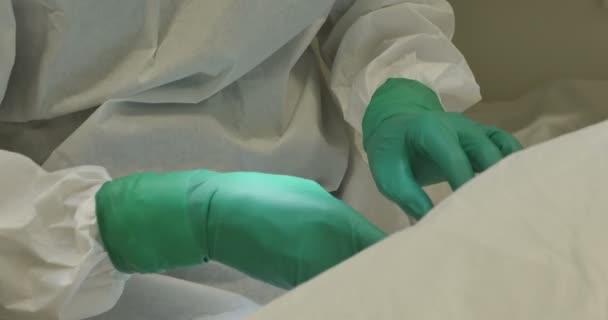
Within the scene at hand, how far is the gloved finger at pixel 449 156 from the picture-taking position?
0.49 m

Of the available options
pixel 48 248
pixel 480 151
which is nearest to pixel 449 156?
pixel 480 151

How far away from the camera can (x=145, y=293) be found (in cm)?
56

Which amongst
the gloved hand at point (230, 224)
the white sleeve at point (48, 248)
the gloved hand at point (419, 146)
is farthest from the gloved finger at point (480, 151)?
the white sleeve at point (48, 248)

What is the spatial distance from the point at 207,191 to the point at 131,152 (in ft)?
0.42

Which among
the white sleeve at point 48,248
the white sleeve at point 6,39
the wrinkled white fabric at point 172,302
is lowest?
the wrinkled white fabric at point 172,302

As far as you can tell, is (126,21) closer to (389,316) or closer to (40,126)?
(40,126)

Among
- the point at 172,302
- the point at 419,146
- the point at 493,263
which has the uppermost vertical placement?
the point at 493,263

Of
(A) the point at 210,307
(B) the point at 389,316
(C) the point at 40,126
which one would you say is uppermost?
(B) the point at 389,316

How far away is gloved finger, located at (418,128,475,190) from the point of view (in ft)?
1.61

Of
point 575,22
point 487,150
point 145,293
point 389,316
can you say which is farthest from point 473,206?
point 575,22

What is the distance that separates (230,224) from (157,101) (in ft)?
0.52

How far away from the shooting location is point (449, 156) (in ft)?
1.65

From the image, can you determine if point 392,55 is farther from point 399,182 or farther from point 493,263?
point 493,263

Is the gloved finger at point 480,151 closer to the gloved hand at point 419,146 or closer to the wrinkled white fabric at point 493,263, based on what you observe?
the gloved hand at point 419,146
